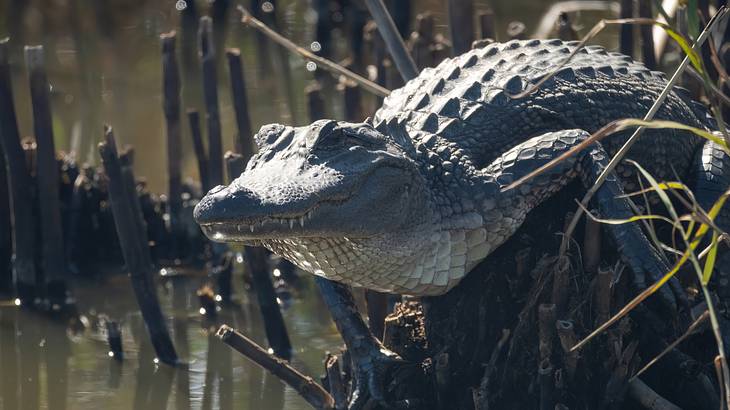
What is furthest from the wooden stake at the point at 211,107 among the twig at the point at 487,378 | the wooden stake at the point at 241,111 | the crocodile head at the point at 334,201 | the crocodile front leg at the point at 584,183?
the twig at the point at 487,378

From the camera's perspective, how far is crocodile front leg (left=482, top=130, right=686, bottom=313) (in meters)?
3.82

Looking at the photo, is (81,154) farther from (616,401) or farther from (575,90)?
(616,401)

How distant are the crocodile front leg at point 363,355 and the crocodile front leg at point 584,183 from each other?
0.62 meters

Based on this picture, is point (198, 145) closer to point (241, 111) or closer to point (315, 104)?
point (241, 111)

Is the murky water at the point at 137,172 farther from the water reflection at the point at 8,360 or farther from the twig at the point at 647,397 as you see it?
the twig at the point at 647,397

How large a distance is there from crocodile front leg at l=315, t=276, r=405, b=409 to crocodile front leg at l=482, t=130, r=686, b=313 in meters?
0.62

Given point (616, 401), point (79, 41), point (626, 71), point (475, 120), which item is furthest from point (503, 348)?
point (79, 41)

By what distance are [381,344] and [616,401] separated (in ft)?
2.69

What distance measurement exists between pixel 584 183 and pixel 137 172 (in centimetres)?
377

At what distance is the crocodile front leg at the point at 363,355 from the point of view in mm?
3816

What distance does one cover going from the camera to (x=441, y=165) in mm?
4090

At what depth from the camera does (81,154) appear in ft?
24.8

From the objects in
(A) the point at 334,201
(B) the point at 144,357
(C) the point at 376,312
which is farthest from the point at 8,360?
(A) the point at 334,201

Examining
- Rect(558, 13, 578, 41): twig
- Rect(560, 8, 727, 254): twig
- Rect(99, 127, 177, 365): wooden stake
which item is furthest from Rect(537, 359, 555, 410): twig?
Rect(558, 13, 578, 41): twig
